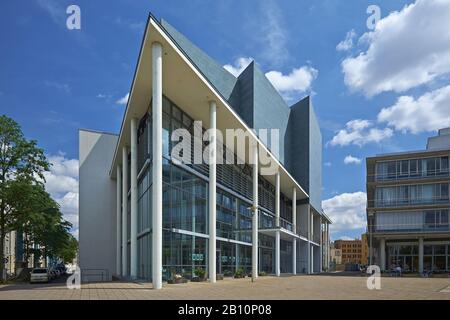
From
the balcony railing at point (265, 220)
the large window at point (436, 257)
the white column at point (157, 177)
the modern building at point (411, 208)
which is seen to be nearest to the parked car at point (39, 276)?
the balcony railing at point (265, 220)

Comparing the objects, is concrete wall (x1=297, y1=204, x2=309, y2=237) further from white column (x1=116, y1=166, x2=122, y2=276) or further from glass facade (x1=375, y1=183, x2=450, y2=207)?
white column (x1=116, y1=166, x2=122, y2=276)

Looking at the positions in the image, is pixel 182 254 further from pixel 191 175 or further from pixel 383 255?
pixel 383 255

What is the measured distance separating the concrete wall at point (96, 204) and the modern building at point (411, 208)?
30.7 metres

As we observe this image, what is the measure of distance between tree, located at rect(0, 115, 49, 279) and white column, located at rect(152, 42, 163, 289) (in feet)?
58.5

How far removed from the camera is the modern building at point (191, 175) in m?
24.5

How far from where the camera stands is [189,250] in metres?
28.1

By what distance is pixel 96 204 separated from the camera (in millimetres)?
48688

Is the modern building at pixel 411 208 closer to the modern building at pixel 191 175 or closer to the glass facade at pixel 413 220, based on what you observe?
the glass facade at pixel 413 220

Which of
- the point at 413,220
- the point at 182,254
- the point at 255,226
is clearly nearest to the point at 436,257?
the point at 413,220

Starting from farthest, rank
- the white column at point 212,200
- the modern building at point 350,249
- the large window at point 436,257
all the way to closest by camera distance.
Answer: the modern building at point 350,249 → the large window at point 436,257 → the white column at point 212,200

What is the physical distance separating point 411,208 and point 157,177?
140 feet

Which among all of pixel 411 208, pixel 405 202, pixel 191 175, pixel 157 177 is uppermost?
pixel 191 175

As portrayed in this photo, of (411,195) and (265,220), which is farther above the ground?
(411,195)
